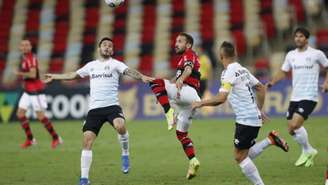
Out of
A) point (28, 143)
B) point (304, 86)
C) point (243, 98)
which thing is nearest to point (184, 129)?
point (304, 86)

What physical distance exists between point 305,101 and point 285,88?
12.0m

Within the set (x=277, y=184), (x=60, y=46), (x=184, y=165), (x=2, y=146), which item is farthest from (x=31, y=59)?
(x=60, y=46)

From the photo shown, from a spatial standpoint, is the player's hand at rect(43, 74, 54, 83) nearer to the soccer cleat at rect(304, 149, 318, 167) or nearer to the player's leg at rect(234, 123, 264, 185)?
the player's leg at rect(234, 123, 264, 185)

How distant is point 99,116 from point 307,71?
437 centimetres

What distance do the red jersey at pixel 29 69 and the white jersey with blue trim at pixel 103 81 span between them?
6.77 meters

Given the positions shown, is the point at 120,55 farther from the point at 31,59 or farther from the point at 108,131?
the point at 31,59

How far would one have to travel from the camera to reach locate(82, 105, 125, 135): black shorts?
13312mm

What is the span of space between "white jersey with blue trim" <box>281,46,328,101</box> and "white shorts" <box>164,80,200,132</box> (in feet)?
7.58

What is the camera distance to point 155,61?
3312 centimetres

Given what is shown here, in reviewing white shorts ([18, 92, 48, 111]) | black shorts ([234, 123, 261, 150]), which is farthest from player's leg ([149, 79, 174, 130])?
white shorts ([18, 92, 48, 111])

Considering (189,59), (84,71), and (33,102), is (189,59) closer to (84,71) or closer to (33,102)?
(84,71)

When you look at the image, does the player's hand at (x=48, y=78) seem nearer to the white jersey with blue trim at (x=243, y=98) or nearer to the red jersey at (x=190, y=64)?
the red jersey at (x=190, y=64)

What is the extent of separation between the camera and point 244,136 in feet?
37.9

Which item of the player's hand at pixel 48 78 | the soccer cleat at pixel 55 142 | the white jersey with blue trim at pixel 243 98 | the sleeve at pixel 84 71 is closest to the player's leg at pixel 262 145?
the white jersey with blue trim at pixel 243 98
